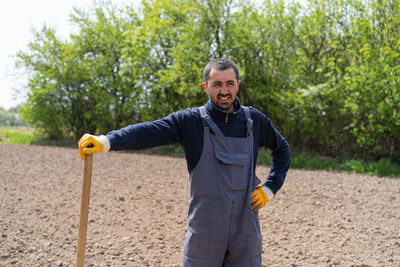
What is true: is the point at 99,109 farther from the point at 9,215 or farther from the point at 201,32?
the point at 9,215

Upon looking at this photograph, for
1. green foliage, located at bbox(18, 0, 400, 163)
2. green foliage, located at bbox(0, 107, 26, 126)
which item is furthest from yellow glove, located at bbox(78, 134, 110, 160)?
green foliage, located at bbox(0, 107, 26, 126)

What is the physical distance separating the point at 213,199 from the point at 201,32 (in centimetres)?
933

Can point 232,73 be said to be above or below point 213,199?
above

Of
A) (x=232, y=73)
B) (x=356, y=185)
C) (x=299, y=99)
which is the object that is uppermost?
(x=299, y=99)

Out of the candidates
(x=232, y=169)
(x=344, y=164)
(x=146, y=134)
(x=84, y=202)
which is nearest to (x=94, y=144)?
(x=146, y=134)

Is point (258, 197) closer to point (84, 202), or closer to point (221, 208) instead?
point (221, 208)

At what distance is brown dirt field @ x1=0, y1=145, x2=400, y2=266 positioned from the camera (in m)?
4.10

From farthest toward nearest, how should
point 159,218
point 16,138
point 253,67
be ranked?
1. point 16,138
2. point 253,67
3. point 159,218

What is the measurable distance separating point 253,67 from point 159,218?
6621 mm

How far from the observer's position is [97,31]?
1388cm

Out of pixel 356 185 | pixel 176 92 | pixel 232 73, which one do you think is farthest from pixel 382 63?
pixel 232 73

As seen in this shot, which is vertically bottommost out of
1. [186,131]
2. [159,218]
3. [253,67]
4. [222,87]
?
[159,218]

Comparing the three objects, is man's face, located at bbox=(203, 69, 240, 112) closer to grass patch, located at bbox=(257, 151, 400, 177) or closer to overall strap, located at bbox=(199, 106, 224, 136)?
overall strap, located at bbox=(199, 106, 224, 136)

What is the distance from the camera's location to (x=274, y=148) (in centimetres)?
265
